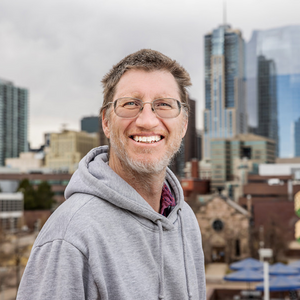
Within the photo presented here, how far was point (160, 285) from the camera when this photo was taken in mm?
1808

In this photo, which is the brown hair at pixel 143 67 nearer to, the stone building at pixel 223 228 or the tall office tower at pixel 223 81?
the stone building at pixel 223 228

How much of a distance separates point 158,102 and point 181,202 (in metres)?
0.57

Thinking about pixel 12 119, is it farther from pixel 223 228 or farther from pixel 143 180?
pixel 143 180

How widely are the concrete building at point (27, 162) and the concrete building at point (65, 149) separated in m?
2.76

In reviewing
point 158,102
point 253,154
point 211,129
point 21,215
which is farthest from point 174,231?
point 211,129

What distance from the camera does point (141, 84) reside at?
188cm

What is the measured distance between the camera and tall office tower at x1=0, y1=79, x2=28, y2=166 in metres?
126

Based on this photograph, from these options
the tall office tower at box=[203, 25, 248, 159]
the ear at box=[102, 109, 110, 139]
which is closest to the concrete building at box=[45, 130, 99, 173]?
the tall office tower at box=[203, 25, 248, 159]

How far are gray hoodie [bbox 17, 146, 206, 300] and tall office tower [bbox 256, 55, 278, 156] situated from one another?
16982cm

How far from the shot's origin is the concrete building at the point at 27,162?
115 m

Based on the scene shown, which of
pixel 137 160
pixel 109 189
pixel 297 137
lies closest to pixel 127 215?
pixel 109 189

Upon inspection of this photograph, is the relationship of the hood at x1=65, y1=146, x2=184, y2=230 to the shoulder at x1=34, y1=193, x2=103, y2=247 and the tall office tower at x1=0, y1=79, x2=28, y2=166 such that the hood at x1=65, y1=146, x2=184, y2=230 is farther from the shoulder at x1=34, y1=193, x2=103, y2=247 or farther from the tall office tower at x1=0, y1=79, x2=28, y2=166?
the tall office tower at x1=0, y1=79, x2=28, y2=166

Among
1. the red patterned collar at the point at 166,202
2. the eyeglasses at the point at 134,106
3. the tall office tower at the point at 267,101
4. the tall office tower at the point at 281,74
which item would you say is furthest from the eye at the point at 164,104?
the tall office tower at the point at 267,101

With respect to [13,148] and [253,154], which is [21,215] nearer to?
[253,154]
